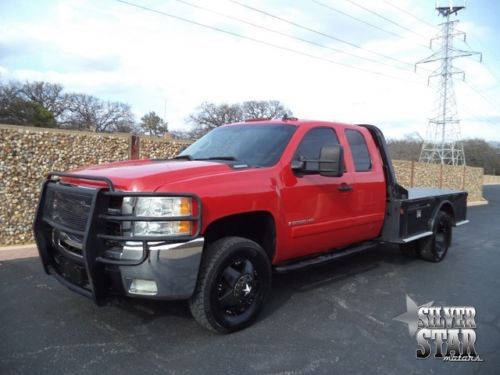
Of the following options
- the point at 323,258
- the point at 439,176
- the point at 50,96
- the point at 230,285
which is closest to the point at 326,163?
the point at 323,258

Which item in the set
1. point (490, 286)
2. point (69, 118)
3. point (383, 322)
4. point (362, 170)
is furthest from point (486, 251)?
point (69, 118)

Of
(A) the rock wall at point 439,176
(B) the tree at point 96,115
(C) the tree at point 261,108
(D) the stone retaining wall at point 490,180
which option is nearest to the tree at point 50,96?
(B) the tree at point 96,115

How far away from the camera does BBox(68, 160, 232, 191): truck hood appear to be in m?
3.33

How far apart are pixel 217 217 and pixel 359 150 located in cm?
272

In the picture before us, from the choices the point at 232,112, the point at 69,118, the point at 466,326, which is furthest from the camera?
the point at 232,112

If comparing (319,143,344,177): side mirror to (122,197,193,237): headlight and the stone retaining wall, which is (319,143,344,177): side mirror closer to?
(122,197,193,237): headlight

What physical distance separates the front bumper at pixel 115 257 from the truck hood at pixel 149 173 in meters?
0.10

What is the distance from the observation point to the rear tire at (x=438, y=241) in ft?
22.3

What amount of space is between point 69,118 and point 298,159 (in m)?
57.6

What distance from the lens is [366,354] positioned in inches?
138

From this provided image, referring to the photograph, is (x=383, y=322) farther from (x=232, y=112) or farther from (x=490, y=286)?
(x=232, y=112)

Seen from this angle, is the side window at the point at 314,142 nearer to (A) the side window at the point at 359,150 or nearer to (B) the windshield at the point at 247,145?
(B) the windshield at the point at 247,145

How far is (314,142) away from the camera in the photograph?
4.83 m

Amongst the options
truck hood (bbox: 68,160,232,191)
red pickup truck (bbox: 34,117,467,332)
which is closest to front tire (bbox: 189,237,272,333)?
red pickup truck (bbox: 34,117,467,332)
